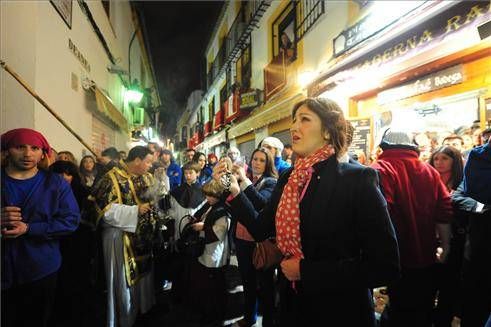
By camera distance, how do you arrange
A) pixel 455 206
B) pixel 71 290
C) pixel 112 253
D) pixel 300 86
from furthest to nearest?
pixel 300 86, pixel 71 290, pixel 112 253, pixel 455 206

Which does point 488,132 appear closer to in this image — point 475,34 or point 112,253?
point 475,34

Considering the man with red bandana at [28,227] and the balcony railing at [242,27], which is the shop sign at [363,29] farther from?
the man with red bandana at [28,227]

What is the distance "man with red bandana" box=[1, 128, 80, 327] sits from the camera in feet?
7.68

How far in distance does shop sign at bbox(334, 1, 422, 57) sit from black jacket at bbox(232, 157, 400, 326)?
15.9 ft

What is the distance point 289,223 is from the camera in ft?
5.00

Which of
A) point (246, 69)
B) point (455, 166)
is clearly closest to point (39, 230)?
point (455, 166)

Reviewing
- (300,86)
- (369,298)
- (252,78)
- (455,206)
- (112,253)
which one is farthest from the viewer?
(252,78)

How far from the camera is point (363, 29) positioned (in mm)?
5930

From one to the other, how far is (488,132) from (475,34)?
4.87 feet

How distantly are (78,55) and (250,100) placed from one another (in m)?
6.72

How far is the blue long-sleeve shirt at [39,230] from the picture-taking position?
2.36m

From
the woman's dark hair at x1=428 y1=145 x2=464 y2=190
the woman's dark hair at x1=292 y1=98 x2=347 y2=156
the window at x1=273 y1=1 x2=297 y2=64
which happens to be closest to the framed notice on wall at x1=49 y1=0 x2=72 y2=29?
the woman's dark hair at x1=292 y1=98 x2=347 y2=156

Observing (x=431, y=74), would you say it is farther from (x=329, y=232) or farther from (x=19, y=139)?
(x=19, y=139)

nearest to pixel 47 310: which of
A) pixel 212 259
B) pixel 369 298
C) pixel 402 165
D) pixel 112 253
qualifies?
pixel 112 253
